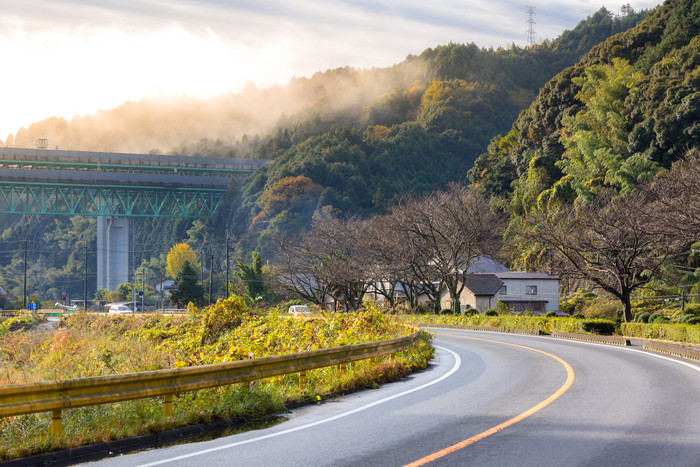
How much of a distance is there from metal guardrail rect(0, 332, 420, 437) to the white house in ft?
205

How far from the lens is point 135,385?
9.27m

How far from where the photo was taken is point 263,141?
191500 mm

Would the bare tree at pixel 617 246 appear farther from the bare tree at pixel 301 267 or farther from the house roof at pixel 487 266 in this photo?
the house roof at pixel 487 266

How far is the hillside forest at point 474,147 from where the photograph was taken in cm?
6969

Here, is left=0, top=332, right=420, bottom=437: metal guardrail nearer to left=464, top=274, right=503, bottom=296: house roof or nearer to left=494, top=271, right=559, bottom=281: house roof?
left=464, top=274, right=503, bottom=296: house roof

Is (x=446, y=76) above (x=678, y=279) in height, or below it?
above

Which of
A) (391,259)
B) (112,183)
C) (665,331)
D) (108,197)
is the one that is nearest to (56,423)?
(665,331)

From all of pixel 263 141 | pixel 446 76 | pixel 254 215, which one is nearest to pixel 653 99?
pixel 254 215

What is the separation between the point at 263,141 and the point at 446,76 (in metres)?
51.0

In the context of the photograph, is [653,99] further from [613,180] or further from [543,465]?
[543,465]

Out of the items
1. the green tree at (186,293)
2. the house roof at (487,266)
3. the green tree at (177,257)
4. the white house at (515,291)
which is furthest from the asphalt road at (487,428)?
the green tree at (177,257)

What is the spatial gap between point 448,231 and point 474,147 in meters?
93.5

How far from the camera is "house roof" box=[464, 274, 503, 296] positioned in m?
73.9

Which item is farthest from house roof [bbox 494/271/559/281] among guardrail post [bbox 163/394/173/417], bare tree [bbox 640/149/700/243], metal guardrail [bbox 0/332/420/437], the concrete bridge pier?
the concrete bridge pier
